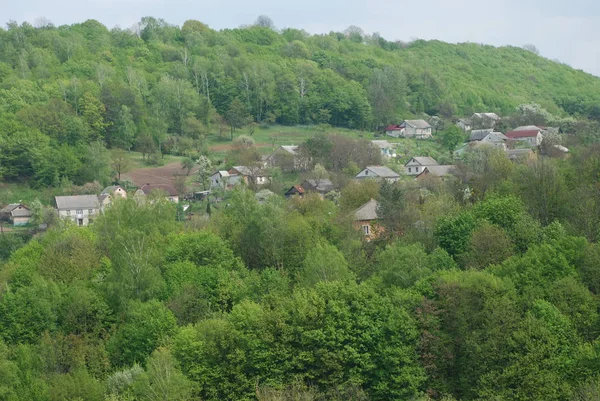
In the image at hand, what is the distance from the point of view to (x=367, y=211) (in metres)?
38.8

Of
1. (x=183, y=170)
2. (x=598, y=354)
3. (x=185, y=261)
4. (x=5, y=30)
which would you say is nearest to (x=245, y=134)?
(x=183, y=170)

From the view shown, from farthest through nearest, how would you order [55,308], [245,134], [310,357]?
[245,134], [55,308], [310,357]

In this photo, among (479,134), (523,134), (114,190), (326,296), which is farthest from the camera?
(479,134)

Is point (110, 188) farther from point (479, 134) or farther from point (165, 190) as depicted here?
point (479, 134)

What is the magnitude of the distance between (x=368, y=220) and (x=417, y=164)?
24725mm

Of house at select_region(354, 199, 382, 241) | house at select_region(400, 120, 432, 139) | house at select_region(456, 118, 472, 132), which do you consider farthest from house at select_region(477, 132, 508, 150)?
house at select_region(354, 199, 382, 241)

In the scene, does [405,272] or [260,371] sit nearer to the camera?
[260,371]

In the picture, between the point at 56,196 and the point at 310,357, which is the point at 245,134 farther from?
the point at 310,357

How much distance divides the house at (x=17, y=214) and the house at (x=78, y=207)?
6.39ft

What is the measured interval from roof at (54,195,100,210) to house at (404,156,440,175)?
21.5m

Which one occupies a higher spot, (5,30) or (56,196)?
(5,30)

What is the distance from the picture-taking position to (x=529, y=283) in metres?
25.5

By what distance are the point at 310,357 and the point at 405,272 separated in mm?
5380

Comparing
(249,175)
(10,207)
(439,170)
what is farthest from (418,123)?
→ (10,207)
